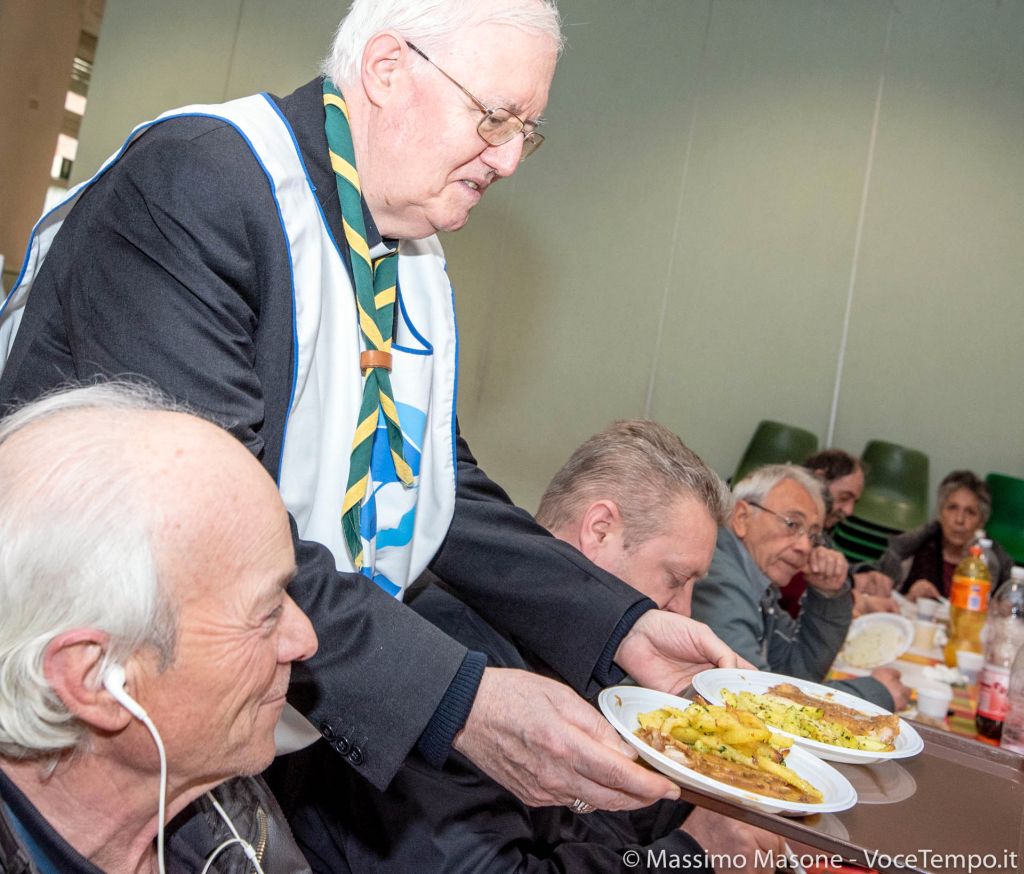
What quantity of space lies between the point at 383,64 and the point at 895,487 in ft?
16.7

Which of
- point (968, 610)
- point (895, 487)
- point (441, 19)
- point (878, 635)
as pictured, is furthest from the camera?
point (895, 487)

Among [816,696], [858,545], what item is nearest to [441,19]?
[816,696]

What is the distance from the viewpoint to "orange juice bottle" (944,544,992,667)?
3.42 metres

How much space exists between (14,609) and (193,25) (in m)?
5.49

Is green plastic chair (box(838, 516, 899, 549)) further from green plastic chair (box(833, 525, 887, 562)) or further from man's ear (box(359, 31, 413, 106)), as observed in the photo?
man's ear (box(359, 31, 413, 106))

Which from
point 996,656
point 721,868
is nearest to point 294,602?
point 721,868

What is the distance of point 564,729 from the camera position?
0.98 m

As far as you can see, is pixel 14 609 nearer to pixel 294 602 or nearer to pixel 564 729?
pixel 294 602

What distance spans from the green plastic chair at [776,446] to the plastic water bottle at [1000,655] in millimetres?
2934

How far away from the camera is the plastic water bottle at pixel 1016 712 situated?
6.26ft

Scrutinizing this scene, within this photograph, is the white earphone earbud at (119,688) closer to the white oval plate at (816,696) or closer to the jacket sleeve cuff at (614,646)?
the white oval plate at (816,696)

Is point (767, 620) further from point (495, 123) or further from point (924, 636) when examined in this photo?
point (495, 123)

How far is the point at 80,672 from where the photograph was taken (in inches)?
30.0

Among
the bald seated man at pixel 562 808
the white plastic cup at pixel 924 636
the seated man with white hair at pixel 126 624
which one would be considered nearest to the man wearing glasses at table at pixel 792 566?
the white plastic cup at pixel 924 636
